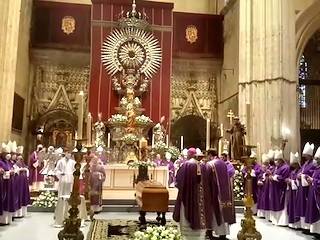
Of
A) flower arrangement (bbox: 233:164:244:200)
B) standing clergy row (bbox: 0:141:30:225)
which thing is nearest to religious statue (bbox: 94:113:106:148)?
flower arrangement (bbox: 233:164:244:200)

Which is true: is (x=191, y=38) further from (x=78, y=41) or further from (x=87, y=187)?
(x=87, y=187)

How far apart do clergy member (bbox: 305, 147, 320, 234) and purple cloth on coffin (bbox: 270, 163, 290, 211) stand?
4.56 feet

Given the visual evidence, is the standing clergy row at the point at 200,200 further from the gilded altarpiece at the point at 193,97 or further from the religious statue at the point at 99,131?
the gilded altarpiece at the point at 193,97

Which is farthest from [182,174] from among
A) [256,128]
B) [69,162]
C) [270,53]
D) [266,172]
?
[270,53]

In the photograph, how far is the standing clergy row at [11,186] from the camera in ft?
29.2

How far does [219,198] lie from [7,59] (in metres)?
10.3

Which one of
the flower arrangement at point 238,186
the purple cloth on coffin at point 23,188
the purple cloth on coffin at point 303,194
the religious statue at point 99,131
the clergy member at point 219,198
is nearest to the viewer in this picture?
the clergy member at point 219,198

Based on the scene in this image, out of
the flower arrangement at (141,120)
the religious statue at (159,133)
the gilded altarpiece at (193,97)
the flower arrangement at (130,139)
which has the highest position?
the gilded altarpiece at (193,97)

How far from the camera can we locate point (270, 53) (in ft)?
50.5

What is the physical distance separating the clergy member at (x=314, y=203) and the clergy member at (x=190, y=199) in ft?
7.78

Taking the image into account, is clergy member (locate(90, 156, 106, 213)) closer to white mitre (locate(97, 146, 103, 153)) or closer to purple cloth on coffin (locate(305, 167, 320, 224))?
white mitre (locate(97, 146, 103, 153))

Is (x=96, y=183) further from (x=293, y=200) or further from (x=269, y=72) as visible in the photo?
(x=269, y=72)

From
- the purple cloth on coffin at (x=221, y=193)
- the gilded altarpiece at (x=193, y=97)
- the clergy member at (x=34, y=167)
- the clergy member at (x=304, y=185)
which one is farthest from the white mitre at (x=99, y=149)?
the clergy member at (x=304, y=185)

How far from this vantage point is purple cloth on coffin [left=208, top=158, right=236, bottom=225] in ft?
26.3
